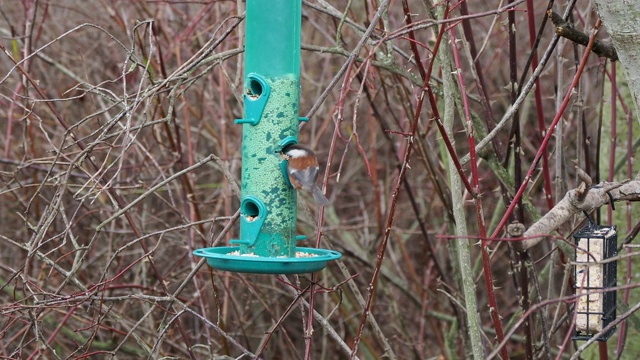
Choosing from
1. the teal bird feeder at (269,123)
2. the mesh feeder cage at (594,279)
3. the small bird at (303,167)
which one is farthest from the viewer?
the teal bird feeder at (269,123)

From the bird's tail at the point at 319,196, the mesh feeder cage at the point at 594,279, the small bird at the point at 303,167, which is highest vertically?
the small bird at the point at 303,167

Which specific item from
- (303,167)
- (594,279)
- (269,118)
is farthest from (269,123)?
(594,279)

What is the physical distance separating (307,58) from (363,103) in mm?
659

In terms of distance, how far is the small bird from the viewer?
2992 mm

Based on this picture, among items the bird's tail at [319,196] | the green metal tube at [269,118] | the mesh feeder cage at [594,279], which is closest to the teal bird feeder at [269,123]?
the green metal tube at [269,118]

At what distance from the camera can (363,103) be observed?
6.35 metres

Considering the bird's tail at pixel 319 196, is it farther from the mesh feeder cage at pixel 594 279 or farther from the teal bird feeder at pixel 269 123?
the mesh feeder cage at pixel 594 279

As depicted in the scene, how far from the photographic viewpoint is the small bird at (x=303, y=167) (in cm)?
299

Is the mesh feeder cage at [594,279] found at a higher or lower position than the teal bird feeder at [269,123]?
lower

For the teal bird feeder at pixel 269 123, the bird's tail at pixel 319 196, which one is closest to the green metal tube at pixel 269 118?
the teal bird feeder at pixel 269 123

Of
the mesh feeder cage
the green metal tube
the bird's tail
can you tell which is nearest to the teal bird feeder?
the green metal tube

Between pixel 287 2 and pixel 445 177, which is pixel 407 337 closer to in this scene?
pixel 445 177

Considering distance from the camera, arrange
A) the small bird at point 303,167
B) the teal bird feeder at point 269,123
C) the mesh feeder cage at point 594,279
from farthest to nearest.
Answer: the teal bird feeder at point 269,123
the small bird at point 303,167
the mesh feeder cage at point 594,279

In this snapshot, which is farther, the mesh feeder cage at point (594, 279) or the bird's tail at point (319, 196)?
the bird's tail at point (319, 196)
